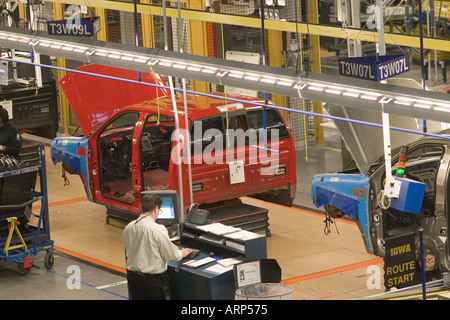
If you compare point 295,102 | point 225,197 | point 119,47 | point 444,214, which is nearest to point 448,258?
point 444,214

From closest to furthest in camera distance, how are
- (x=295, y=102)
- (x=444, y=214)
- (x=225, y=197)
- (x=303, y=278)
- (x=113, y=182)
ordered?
(x=444, y=214)
(x=303, y=278)
(x=225, y=197)
(x=113, y=182)
(x=295, y=102)

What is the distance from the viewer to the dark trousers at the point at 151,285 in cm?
812

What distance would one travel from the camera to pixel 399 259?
26.1 ft

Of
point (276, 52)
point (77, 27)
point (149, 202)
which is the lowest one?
point (149, 202)

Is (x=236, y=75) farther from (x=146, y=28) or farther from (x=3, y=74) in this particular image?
(x=146, y=28)

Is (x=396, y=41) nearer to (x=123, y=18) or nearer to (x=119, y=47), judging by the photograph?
(x=119, y=47)

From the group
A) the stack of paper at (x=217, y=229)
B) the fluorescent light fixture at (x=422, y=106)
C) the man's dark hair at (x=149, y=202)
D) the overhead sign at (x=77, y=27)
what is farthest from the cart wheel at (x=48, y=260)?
the fluorescent light fixture at (x=422, y=106)

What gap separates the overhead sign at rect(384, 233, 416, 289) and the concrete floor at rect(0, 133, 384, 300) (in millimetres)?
1498

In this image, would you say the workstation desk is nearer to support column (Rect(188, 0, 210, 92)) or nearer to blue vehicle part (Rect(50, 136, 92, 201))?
blue vehicle part (Rect(50, 136, 92, 201))

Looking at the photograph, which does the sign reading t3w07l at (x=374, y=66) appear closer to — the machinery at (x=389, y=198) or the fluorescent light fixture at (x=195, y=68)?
the fluorescent light fixture at (x=195, y=68)

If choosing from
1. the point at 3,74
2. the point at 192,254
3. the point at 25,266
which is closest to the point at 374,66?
the point at 192,254

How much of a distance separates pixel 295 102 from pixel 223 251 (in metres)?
7.96

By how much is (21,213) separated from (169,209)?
8.58ft

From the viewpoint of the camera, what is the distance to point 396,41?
29.6 feet
